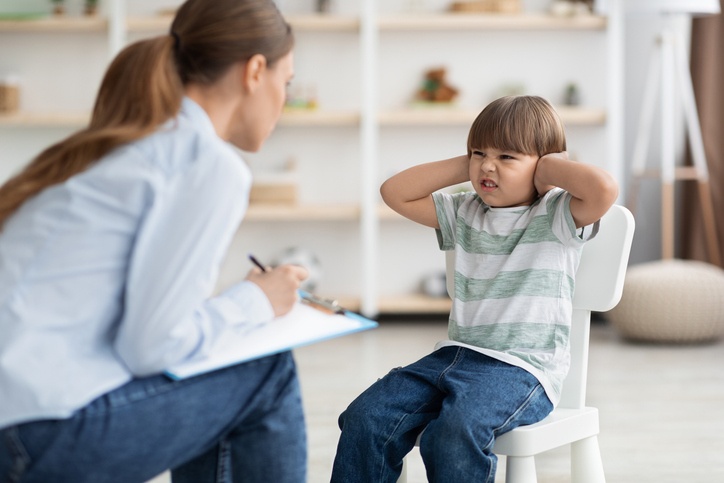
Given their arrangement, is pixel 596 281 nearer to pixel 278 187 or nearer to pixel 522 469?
pixel 522 469

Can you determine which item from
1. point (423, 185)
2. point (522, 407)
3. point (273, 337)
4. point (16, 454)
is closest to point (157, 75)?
point (273, 337)

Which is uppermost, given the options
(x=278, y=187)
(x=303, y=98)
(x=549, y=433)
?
(x=303, y=98)

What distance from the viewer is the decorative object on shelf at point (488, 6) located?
4.08 metres

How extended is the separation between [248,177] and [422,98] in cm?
318

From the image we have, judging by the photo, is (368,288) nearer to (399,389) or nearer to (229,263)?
(229,263)

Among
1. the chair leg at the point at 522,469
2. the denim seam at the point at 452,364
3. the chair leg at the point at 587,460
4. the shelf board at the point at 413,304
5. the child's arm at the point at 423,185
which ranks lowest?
the shelf board at the point at 413,304

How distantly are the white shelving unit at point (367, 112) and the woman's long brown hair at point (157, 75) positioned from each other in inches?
112

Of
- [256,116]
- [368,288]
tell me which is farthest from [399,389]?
[368,288]

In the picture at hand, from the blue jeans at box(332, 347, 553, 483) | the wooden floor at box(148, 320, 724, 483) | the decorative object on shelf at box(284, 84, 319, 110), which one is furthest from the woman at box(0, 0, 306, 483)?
the decorative object on shelf at box(284, 84, 319, 110)

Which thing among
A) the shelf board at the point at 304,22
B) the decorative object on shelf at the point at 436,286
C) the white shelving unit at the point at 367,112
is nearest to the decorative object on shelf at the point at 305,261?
the white shelving unit at the point at 367,112

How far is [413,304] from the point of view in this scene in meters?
4.08

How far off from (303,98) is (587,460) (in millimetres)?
3000

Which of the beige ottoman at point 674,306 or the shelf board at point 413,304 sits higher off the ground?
the beige ottoman at point 674,306

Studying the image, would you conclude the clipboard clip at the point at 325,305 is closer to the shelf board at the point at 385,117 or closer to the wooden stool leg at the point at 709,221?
the shelf board at the point at 385,117
